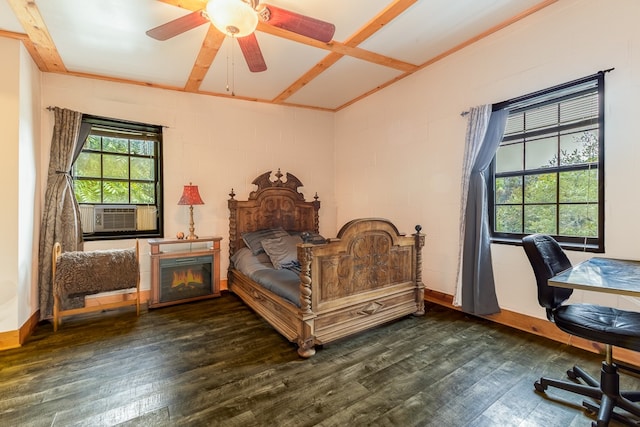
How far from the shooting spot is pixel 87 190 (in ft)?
11.8

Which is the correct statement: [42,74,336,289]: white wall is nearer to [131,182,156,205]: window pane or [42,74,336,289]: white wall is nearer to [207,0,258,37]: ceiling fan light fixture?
[131,182,156,205]: window pane

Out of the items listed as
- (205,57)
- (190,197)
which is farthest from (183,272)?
(205,57)

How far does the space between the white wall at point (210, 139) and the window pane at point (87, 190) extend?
1.46ft

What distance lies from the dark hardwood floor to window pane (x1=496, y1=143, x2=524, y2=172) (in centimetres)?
161

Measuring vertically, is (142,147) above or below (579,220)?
above

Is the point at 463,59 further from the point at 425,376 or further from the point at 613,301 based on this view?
the point at 425,376

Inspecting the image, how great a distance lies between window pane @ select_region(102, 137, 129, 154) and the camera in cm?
370

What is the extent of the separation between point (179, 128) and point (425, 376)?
4.04 m

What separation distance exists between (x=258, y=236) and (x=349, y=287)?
1796 mm

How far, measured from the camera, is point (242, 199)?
175 inches

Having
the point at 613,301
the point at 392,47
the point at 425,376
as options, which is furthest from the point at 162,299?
the point at 613,301

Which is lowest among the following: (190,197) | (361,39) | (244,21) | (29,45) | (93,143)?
(190,197)

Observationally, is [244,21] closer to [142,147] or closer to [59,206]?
[142,147]

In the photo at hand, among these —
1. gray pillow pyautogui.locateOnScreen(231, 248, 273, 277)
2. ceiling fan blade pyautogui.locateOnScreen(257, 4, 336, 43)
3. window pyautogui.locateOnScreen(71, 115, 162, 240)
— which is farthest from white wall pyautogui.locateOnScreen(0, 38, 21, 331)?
ceiling fan blade pyautogui.locateOnScreen(257, 4, 336, 43)
